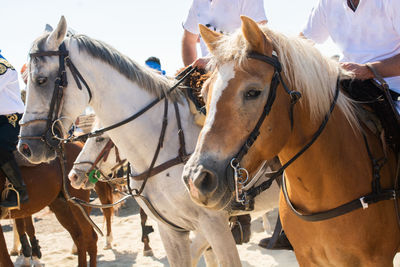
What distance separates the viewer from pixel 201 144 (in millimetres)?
1797

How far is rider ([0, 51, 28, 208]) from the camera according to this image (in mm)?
4594

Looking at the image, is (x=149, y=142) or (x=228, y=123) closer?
(x=228, y=123)

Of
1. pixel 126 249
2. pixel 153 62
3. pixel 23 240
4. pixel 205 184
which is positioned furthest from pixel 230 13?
pixel 23 240

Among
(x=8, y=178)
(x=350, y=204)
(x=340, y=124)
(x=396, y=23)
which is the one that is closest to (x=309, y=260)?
(x=350, y=204)

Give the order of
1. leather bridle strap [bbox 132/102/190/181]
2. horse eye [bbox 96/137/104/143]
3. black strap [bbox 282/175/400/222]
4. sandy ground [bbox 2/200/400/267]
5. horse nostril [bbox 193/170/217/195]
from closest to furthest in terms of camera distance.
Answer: horse nostril [bbox 193/170/217/195] < black strap [bbox 282/175/400/222] < leather bridle strap [bbox 132/102/190/181] < horse eye [bbox 96/137/104/143] < sandy ground [bbox 2/200/400/267]

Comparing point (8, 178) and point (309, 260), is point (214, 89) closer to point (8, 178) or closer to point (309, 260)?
point (309, 260)

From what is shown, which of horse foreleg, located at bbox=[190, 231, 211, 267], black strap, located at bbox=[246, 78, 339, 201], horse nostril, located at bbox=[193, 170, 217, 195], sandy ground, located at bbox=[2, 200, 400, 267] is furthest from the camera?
sandy ground, located at bbox=[2, 200, 400, 267]

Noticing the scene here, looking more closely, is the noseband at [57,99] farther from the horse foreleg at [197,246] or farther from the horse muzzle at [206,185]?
the horse muzzle at [206,185]

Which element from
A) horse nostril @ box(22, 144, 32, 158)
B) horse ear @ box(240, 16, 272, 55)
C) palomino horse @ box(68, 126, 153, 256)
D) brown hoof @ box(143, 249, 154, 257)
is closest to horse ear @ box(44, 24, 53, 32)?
A: horse nostril @ box(22, 144, 32, 158)

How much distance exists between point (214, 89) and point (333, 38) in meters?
1.33

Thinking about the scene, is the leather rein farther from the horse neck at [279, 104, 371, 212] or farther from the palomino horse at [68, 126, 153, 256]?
the palomino horse at [68, 126, 153, 256]

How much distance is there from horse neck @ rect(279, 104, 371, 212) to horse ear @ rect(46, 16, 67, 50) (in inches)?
81.8

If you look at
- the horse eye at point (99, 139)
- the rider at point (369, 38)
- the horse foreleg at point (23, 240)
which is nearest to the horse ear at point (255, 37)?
the rider at point (369, 38)

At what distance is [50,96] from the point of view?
9.95ft
